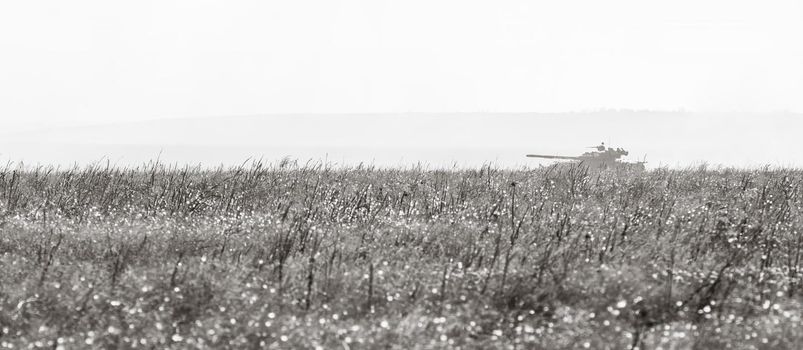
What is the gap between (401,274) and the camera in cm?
644

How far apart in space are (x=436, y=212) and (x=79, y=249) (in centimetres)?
444

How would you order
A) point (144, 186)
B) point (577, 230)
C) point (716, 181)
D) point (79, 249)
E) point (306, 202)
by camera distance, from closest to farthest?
point (79, 249) → point (577, 230) → point (306, 202) → point (144, 186) → point (716, 181)

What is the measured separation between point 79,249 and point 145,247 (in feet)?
2.25

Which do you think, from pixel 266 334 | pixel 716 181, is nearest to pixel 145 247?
pixel 266 334

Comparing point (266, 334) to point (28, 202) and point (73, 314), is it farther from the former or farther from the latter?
point (28, 202)

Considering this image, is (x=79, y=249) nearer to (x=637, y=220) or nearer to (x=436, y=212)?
(x=436, y=212)

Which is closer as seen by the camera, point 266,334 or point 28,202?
point 266,334

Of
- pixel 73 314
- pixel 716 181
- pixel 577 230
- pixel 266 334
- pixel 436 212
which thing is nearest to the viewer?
pixel 266 334

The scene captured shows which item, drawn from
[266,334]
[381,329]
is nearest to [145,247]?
[266,334]

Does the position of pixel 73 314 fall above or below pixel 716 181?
below

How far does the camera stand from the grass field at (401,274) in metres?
5.43

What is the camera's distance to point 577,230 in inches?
324

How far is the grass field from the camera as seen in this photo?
5.43 meters

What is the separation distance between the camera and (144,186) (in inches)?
462
